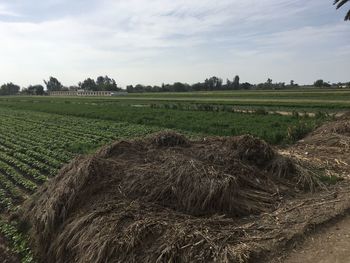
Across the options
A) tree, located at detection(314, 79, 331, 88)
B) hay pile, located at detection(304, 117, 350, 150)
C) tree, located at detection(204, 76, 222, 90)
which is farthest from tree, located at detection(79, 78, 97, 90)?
hay pile, located at detection(304, 117, 350, 150)

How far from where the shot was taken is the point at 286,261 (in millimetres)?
5359

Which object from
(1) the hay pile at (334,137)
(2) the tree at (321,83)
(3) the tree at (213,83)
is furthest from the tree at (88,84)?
(1) the hay pile at (334,137)

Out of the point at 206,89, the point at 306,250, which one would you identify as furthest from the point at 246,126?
the point at 206,89

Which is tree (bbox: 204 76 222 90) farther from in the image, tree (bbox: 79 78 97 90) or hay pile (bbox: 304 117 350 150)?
hay pile (bbox: 304 117 350 150)

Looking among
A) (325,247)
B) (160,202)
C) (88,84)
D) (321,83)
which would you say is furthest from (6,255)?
(88,84)

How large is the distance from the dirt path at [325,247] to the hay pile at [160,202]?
0.73m

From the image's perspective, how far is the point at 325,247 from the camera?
567cm

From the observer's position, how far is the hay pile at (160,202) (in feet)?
18.6

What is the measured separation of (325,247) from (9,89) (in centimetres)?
20743

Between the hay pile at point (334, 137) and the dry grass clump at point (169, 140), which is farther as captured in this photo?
the hay pile at point (334, 137)

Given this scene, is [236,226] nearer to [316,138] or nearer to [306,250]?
[306,250]

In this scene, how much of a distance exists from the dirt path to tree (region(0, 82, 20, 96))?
664 feet

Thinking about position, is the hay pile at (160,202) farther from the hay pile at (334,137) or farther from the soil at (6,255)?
the hay pile at (334,137)

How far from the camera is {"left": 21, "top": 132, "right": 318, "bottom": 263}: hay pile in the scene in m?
5.67
